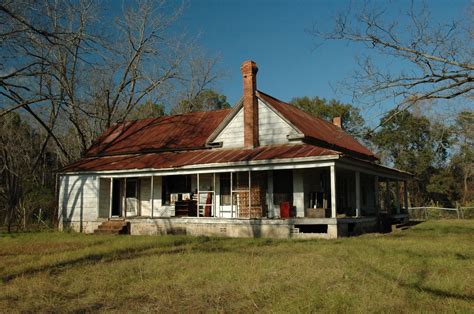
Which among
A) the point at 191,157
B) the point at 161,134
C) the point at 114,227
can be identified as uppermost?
the point at 161,134

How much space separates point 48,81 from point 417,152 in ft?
124

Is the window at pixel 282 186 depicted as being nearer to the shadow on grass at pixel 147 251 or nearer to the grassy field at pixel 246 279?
the shadow on grass at pixel 147 251

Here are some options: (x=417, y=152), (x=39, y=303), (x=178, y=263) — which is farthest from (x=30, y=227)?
(x=417, y=152)

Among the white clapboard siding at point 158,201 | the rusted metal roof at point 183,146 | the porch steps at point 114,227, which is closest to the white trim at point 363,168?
the rusted metal roof at point 183,146

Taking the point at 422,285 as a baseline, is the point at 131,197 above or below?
above

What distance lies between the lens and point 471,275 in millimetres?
8203

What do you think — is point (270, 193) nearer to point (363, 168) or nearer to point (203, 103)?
point (363, 168)

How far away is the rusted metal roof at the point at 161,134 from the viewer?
23172 mm

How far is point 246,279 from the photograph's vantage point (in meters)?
8.06

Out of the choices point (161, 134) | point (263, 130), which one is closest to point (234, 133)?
point (263, 130)

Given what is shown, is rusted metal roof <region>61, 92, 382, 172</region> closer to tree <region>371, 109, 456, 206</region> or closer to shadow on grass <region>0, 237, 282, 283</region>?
shadow on grass <region>0, 237, 282, 283</region>

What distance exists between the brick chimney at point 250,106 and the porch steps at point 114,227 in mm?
6749

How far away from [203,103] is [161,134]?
88.6ft

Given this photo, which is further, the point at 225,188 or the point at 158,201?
the point at 158,201
